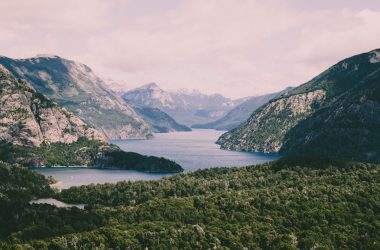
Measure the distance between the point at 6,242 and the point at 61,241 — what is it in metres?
22.5

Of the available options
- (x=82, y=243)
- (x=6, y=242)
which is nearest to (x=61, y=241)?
(x=82, y=243)

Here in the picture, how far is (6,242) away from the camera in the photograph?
200m

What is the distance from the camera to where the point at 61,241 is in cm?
19500

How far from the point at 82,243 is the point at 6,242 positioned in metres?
29.6

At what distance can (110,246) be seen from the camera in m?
198

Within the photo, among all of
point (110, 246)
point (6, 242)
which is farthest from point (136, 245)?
point (6, 242)

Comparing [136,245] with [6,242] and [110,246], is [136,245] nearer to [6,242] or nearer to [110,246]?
[110,246]

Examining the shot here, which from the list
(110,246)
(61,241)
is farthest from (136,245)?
(61,241)

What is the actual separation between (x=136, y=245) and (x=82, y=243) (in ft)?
65.7

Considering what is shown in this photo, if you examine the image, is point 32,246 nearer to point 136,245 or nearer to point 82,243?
point 82,243

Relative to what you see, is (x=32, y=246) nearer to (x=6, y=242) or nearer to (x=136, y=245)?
(x=6, y=242)

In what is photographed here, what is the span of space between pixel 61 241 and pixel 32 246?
10.4m

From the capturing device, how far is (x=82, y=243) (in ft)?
644

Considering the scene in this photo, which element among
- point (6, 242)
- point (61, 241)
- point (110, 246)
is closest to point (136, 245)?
point (110, 246)
